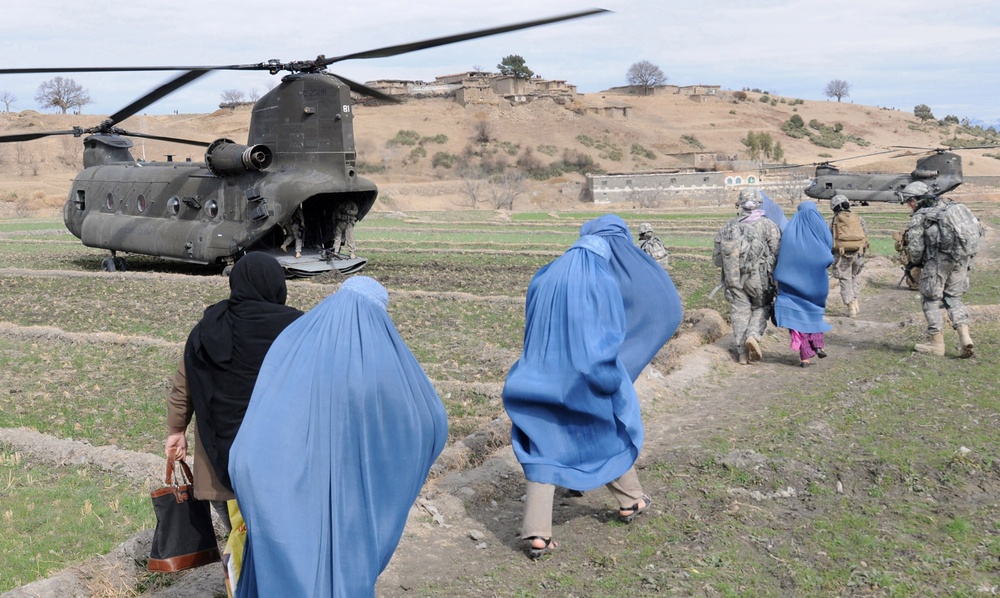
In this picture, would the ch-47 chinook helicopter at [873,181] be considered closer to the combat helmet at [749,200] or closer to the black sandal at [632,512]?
the combat helmet at [749,200]

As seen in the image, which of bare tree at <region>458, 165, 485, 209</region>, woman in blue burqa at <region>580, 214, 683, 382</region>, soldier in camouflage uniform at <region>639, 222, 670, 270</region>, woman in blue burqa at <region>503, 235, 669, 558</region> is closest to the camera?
woman in blue burqa at <region>503, 235, 669, 558</region>

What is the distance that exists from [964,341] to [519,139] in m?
67.6

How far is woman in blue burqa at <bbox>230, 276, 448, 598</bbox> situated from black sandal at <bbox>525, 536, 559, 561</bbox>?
5.35 ft

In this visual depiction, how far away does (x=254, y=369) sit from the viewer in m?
4.38

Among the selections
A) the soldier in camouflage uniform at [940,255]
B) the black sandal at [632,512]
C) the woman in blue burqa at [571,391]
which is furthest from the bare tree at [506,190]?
the woman in blue burqa at [571,391]

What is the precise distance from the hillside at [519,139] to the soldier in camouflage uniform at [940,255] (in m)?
44.7

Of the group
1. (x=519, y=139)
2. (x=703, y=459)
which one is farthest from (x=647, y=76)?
(x=703, y=459)

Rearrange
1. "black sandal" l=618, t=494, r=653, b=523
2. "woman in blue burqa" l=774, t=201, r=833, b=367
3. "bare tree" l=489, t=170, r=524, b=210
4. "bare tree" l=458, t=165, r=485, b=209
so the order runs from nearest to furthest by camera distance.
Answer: "black sandal" l=618, t=494, r=653, b=523 < "woman in blue burqa" l=774, t=201, r=833, b=367 < "bare tree" l=489, t=170, r=524, b=210 < "bare tree" l=458, t=165, r=485, b=209

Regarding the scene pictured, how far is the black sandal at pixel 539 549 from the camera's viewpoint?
17.9ft

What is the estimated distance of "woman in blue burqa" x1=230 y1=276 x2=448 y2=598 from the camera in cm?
380

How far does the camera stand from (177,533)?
455 centimetres

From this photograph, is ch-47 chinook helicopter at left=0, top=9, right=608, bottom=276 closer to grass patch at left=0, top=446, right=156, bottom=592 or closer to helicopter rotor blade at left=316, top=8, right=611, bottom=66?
helicopter rotor blade at left=316, top=8, right=611, bottom=66

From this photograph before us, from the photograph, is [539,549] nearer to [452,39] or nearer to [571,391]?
[571,391]

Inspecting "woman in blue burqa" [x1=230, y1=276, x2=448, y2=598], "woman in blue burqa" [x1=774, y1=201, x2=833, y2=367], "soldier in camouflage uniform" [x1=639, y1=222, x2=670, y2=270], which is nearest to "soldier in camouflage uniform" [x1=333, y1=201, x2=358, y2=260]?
"soldier in camouflage uniform" [x1=639, y1=222, x2=670, y2=270]
